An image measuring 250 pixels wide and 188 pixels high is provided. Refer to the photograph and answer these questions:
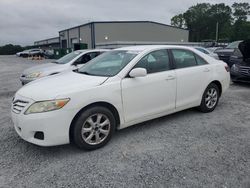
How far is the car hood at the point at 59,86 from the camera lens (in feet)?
10.4

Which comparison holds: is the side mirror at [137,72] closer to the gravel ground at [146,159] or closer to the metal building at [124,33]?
the gravel ground at [146,159]

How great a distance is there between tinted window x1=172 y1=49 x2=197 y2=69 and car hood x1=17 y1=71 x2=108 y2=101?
160 centimetres

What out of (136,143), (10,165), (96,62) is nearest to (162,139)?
(136,143)

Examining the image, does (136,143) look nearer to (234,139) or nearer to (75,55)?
(234,139)

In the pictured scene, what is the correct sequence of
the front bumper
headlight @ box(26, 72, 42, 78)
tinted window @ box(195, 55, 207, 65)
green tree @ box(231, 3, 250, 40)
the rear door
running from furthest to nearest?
green tree @ box(231, 3, 250, 40)
headlight @ box(26, 72, 42, 78)
tinted window @ box(195, 55, 207, 65)
the rear door
the front bumper

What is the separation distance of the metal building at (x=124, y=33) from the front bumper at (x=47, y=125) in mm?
29870

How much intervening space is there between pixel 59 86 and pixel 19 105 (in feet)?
1.99

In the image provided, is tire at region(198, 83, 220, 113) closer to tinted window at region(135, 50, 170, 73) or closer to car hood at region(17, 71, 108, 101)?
tinted window at region(135, 50, 170, 73)

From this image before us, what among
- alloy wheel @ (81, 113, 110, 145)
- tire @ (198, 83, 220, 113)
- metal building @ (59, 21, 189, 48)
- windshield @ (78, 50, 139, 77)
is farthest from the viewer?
metal building @ (59, 21, 189, 48)

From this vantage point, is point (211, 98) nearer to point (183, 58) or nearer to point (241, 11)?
point (183, 58)

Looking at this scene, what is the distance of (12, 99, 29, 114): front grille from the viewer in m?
3.19

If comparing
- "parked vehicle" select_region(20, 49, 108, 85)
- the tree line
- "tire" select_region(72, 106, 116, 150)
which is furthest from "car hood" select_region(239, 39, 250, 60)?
the tree line

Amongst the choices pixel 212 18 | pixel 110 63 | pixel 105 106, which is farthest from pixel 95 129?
pixel 212 18

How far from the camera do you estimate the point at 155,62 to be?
4.14m
